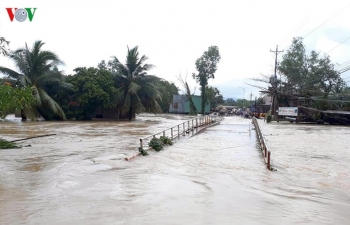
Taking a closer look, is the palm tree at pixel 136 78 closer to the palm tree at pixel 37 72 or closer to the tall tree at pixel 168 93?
the palm tree at pixel 37 72

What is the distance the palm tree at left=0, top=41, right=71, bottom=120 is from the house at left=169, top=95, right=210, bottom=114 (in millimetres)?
32430

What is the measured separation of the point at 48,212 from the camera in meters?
5.70

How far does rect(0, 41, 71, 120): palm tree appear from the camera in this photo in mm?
32375

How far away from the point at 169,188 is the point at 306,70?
143ft

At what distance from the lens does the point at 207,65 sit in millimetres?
57125

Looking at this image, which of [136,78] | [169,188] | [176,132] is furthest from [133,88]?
[169,188]

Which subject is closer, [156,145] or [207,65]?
[156,145]

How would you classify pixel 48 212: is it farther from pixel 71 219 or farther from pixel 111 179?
pixel 111 179

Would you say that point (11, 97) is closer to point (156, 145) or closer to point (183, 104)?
point (156, 145)

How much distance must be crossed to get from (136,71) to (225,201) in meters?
33.3

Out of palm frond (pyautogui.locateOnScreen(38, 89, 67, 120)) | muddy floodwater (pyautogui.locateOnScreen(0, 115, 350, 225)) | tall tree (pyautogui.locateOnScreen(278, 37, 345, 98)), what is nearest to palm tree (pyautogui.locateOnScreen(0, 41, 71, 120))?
palm frond (pyautogui.locateOnScreen(38, 89, 67, 120))

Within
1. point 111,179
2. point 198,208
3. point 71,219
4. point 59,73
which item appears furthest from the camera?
point 59,73

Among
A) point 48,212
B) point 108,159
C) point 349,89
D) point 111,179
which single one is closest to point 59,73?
point 108,159

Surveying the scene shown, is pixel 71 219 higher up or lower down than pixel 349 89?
lower down
